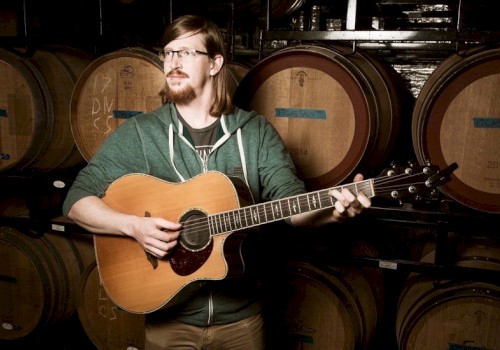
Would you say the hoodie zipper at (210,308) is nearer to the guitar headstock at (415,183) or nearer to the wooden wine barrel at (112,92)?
the guitar headstock at (415,183)

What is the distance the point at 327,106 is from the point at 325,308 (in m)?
1.16

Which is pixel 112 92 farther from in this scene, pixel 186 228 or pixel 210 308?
pixel 210 308

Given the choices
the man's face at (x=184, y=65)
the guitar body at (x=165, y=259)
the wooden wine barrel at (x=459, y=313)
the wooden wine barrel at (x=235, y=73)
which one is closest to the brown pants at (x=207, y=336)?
the guitar body at (x=165, y=259)

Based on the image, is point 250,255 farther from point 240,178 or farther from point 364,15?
point 364,15

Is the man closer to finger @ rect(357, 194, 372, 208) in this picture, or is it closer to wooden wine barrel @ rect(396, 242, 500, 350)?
finger @ rect(357, 194, 372, 208)

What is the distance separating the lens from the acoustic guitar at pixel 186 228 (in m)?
1.76

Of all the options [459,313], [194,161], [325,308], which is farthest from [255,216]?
[459,313]

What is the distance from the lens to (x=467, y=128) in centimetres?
219

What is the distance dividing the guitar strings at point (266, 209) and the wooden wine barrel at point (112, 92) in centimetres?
111

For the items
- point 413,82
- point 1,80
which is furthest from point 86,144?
point 413,82

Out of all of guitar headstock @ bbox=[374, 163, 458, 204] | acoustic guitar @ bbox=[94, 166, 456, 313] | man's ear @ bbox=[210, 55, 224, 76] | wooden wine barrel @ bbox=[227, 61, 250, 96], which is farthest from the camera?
wooden wine barrel @ bbox=[227, 61, 250, 96]

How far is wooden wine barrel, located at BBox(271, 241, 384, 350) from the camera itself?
258 centimetres

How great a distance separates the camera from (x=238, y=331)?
78.8 inches

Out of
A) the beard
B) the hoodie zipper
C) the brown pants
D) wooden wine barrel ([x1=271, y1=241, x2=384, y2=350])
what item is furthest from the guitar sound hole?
wooden wine barrel ([x1=271, y1=241, x2=384, y2=350])
